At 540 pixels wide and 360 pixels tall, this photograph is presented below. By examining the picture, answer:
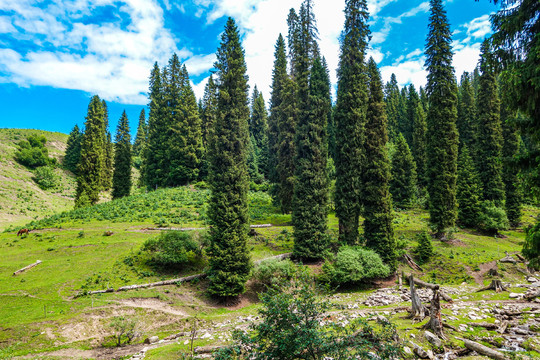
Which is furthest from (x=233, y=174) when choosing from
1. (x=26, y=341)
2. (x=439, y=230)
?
(x=439, y=230)

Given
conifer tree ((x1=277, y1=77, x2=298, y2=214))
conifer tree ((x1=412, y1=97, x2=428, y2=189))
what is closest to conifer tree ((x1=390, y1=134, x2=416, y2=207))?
conifer tree ((x1=412, y1=97, x2=428, y2=189))

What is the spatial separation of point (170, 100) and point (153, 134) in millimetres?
8043

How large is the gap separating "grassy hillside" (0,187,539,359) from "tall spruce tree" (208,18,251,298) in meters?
2.29

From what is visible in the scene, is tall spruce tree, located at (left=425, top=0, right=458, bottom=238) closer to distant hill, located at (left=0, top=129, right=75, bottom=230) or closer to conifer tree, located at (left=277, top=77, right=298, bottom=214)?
conifer tree, located at (left=277, top=77, right=298, bottom=214)

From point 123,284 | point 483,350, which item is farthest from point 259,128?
point 483,350

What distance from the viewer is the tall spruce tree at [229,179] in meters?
19.2

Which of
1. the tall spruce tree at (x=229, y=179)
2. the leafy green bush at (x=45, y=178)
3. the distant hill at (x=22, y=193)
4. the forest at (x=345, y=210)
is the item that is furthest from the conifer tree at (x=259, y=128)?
the leafy green bush at (x=45, y=178)

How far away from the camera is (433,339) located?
390 inches

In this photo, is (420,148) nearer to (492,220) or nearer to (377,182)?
(492,220)

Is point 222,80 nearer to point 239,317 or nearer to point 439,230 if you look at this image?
point 239,317

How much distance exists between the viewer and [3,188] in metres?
46.2

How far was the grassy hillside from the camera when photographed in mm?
13117

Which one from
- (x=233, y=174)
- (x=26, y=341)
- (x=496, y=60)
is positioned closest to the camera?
(x=496, y=60)

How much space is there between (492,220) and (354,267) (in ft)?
73.6
